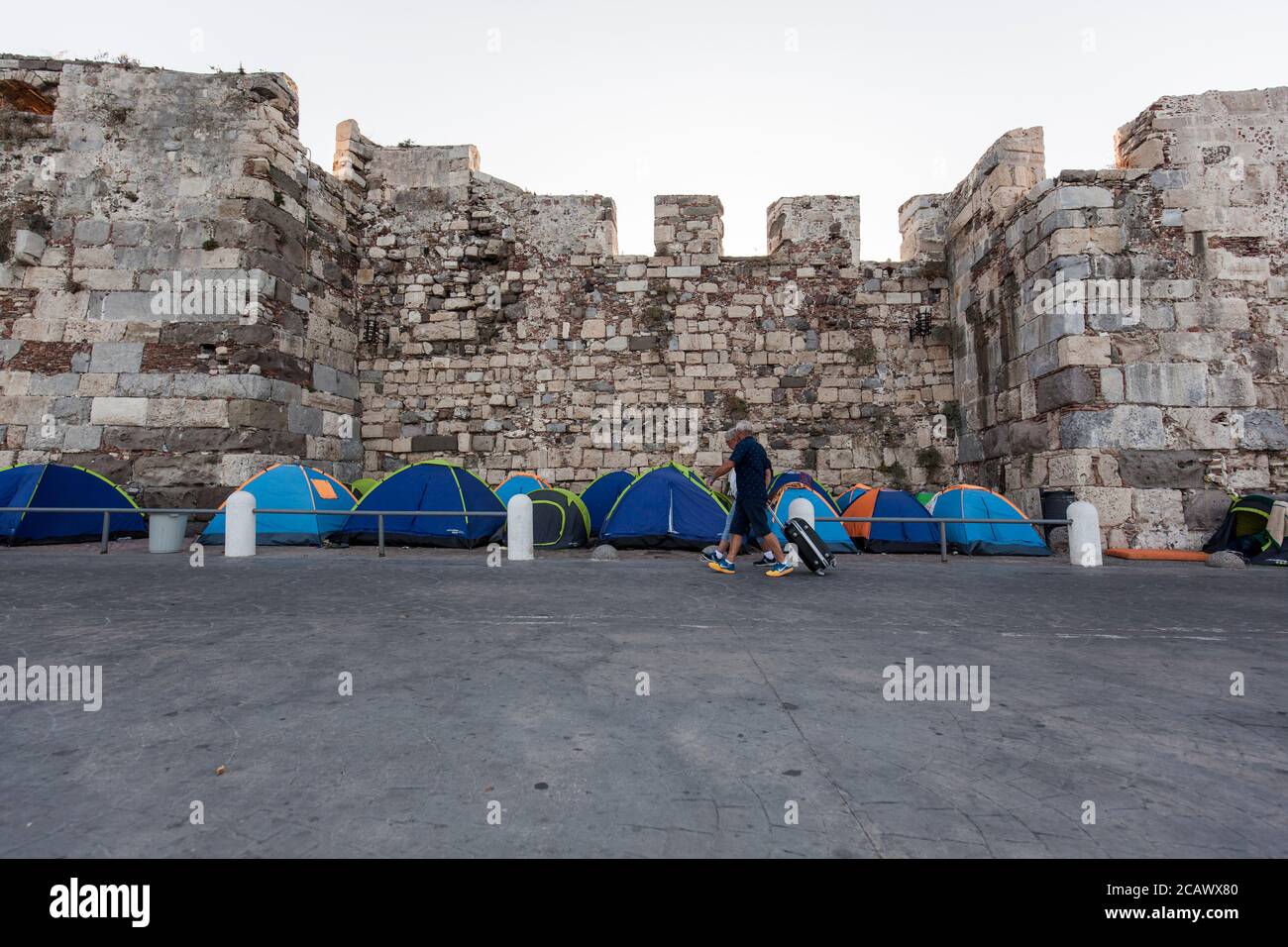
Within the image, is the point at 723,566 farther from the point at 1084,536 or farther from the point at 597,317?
the point at 597,317

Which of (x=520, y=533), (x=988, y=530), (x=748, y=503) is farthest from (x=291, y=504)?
(x=988, y=530)

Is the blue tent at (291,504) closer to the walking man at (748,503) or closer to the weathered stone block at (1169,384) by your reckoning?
the walking man at (748,503)

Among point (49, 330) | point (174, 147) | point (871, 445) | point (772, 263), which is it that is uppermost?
point (174, 147)

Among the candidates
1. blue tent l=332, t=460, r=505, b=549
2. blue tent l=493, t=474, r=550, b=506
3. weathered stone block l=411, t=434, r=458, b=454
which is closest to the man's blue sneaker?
blue tent l=332, t=460, r=505, b=549

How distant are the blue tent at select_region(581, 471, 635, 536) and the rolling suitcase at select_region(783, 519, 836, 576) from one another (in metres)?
3.69

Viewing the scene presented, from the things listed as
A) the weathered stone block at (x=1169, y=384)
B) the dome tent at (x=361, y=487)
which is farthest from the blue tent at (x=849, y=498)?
the dome tent at (x=361, y=487)

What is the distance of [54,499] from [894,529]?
36.5ft

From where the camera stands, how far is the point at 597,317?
1170 centimetres

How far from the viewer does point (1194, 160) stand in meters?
8.48

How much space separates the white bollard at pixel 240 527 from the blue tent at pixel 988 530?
27.7 feet

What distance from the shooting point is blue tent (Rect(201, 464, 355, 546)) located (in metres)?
8.25

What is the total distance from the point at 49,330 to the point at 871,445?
Answer: 42.9 ft
